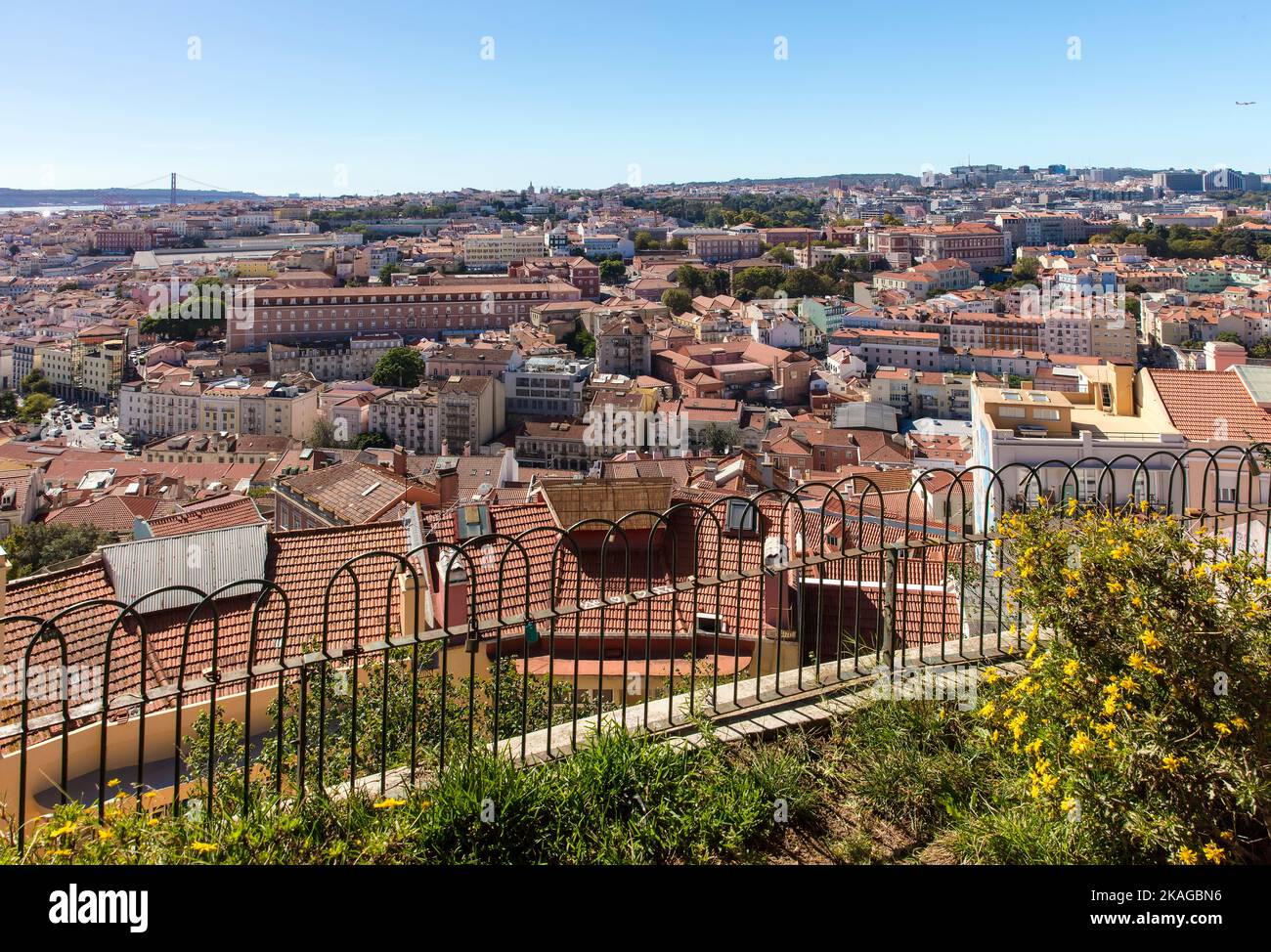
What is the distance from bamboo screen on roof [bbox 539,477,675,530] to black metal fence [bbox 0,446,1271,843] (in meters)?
0.10

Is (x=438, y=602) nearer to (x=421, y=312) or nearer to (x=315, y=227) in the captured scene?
(x=421, y=312)

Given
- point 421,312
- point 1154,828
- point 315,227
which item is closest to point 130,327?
point 421,312

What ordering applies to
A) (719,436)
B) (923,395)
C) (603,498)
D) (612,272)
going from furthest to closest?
(612,272) → (923,395) → (719,436) → (603,498)

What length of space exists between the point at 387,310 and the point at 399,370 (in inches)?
358

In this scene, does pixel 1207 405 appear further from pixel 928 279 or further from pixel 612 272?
pixel 612 272

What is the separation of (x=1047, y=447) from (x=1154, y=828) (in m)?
3.40

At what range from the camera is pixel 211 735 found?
1592 mm

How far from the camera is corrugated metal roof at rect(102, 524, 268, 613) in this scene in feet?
14.0

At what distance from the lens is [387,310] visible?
43969 millimetres

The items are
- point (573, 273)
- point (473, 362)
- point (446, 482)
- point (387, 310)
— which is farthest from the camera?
point (573, 273)

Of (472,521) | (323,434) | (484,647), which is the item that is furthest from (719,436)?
(484,647)

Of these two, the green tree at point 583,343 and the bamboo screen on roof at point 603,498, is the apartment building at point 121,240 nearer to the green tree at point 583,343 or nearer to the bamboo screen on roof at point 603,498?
the green tree at point 583,343

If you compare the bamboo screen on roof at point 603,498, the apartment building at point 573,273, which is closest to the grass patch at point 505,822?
the bamboo screen on roof at point 603,498

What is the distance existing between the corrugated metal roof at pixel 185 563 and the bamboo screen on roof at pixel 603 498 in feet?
4.06
